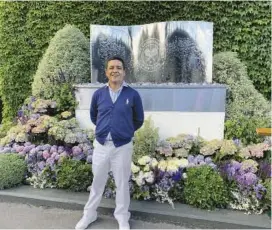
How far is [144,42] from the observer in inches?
238

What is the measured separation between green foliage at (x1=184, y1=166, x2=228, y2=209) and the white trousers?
2.55 ft

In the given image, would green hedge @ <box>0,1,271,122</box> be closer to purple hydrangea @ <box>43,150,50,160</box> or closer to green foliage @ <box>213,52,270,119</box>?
green foliage @ <box>213,52,270,119</box>

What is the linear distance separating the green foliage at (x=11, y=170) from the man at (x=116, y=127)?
137cm

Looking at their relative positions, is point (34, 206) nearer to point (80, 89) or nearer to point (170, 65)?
point (80, 89)

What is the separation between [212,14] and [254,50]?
1.07 m

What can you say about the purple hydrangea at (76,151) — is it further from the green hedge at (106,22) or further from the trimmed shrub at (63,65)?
the green hedge at (106,22)

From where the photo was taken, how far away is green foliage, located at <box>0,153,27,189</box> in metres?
4.19

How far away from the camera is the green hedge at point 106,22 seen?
22.0ft

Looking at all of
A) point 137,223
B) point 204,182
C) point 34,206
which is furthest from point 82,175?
point 204,182

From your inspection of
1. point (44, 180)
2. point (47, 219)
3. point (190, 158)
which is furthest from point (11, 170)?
point (190, 158)

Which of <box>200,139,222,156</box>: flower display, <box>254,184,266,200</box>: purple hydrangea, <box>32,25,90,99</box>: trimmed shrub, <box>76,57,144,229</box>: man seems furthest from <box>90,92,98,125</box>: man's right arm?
<box>32,25,90,99</box>: trimmed shrub

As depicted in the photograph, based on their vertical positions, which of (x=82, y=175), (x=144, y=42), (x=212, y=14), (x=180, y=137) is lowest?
(x=82, y=175)

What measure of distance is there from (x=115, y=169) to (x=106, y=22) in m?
4.66

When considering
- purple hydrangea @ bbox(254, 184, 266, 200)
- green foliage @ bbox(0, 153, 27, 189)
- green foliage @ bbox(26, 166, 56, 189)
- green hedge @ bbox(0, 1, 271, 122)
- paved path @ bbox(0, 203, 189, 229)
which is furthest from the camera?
green hedge @ bbox(0, 1, 271, 122)
